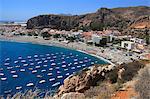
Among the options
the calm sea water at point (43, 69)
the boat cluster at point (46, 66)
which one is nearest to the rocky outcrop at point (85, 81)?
the calm sea water at point (43, 69)

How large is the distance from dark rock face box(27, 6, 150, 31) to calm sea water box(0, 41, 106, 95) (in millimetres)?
15635

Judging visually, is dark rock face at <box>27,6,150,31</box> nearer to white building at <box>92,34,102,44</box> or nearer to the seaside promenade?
the seaside promenade

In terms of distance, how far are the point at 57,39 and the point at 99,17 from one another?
43.9ft

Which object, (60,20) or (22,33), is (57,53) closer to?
(22,33)

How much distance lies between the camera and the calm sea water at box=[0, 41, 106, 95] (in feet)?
45.3

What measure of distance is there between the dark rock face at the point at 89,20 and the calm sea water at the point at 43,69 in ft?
51.3

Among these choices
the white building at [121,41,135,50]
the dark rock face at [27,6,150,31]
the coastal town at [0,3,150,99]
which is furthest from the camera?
the dark rock face at [27,6,150,31]

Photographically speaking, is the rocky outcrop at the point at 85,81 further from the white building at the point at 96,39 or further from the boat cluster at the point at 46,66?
the white building at the point at 96,39

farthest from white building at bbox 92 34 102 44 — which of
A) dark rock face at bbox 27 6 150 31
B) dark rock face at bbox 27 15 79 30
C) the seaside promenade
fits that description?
dark rock face at bbox 27 15 79 30

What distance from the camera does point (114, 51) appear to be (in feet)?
85.8

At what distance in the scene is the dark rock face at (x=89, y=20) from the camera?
4500cm

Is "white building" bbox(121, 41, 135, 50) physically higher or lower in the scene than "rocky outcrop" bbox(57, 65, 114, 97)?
lower

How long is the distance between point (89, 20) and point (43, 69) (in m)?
29.0

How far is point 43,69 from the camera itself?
1892cm
